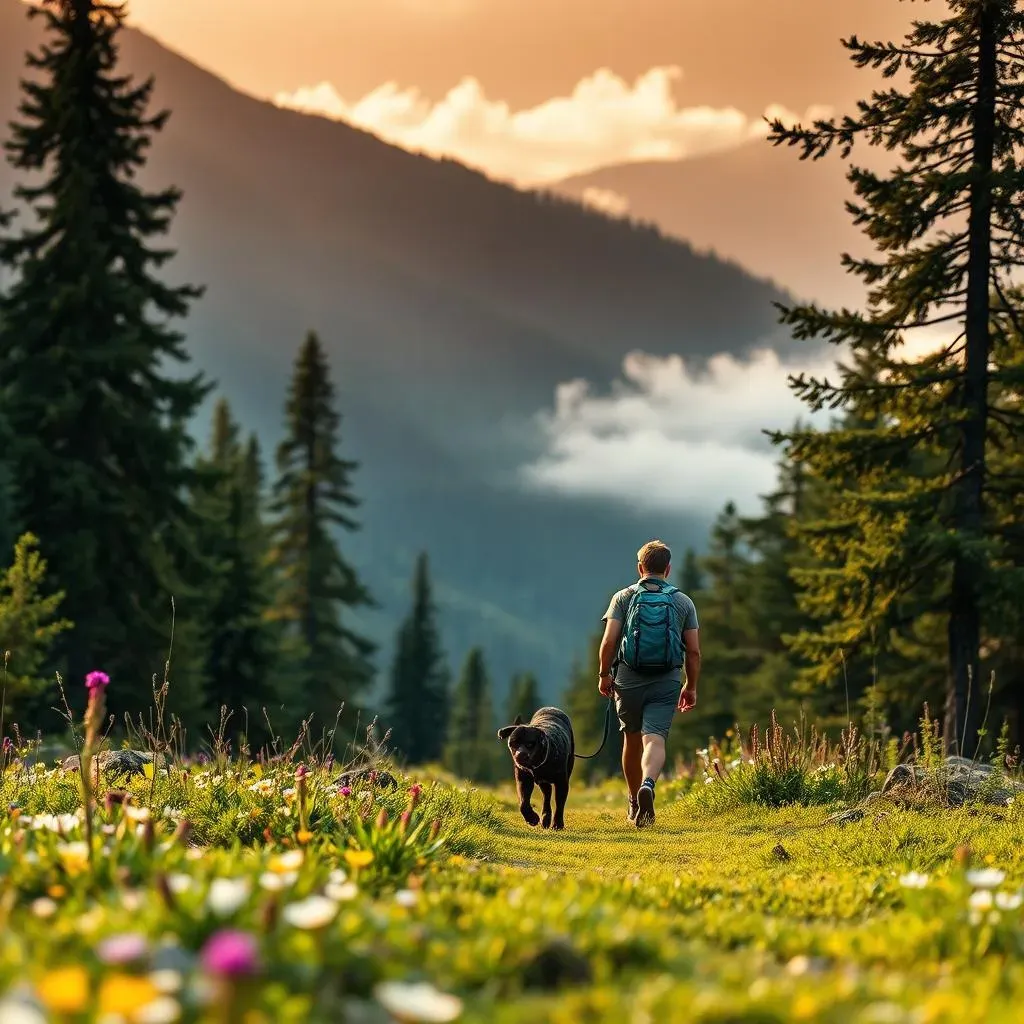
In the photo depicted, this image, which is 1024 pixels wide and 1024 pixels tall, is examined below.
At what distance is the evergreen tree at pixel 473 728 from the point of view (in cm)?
9244

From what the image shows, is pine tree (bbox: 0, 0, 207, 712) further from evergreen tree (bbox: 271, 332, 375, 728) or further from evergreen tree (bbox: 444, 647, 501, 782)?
evergreen tree (bbox: 444, 647, 501, 782)

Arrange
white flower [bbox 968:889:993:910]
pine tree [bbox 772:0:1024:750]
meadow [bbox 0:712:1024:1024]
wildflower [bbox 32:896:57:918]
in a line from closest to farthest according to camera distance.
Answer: meadow [bbox 0:712:1024:1024] → wildflower [bbox 32:896:57:918] → white flower [bbox 968:889:993:910] → pine tree [bbox 772:0:1024:750]

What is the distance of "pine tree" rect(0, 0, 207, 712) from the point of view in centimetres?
2319

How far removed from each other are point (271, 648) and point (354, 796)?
2457 centimetres

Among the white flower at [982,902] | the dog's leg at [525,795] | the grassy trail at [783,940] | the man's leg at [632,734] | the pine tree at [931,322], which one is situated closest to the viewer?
the grassy trail at [783,940]

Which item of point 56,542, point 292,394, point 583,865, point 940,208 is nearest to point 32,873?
point 583,865

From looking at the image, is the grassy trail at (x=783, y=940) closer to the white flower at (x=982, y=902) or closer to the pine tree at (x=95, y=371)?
the white flower at (x=982, y=902)

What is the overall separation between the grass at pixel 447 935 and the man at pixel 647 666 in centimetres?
315

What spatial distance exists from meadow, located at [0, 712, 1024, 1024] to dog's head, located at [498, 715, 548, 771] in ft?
9.84

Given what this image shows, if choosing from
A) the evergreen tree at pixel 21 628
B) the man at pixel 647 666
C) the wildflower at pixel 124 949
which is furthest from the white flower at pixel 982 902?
the evergreen tree at pixel 21 628

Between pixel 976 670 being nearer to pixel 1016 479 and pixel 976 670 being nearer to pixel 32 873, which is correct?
pixel 1016 479

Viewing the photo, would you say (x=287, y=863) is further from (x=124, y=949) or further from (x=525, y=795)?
(x=525, y=795)

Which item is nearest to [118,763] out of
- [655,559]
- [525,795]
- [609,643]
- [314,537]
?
[525,795]

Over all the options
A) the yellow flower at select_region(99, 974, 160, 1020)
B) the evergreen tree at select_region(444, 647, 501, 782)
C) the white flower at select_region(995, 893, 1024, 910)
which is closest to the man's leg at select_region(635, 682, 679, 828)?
the white flower at select_region(995, 893, 1024, 910)
